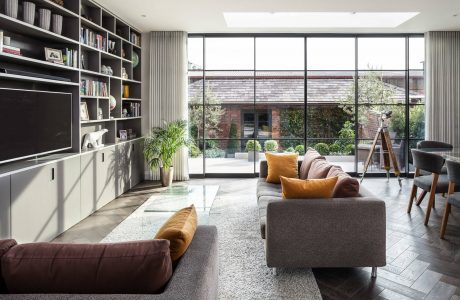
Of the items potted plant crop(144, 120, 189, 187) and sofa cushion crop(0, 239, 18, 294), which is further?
potted plant crop(144, 120, 189, 187)

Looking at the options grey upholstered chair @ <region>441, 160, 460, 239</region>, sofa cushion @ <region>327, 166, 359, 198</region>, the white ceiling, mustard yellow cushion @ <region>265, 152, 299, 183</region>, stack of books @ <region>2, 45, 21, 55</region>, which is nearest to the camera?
sofa cushion @ <region>327, 166, 359, 198</region>

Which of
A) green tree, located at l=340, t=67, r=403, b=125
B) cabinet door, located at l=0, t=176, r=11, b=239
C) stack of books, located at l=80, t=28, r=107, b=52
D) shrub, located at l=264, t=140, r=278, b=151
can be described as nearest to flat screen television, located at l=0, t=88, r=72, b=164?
cabinet door, located at l=0, t=176, r=11, b=239

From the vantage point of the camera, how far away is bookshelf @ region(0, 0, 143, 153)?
3.77 metres

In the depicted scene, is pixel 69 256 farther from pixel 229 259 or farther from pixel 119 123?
pixel 119 123

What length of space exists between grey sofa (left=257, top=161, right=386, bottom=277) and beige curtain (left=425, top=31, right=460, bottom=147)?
5049 mm

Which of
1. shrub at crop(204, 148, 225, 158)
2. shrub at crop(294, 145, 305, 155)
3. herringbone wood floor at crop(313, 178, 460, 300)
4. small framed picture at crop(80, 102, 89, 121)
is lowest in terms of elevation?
herringbone wood floor at crop(313, 178, 460, 300)

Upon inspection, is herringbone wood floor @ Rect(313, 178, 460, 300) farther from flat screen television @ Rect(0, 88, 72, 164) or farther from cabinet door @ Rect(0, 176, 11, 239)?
flat screen television @ Rect(0, 88, 72, 164)

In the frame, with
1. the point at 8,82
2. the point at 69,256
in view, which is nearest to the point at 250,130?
the point at 8,82

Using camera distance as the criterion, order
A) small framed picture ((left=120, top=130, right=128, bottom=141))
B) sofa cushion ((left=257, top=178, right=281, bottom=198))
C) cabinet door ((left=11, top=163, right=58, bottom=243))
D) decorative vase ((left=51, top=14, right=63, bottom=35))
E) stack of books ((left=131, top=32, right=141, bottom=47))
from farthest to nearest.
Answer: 1. stack of books ((left=131, top=32, right=141, bottom=47))
2. small framed picture ((left=120, top=130, right=128, bottom=141))
3. decorative vase ((left=51, top=14, right=63, bottom=35))
4. sofa cushion ((left=257, top=178, right=281, bottom=198))
5. cabinet door ((left=11, top=163, right=58, bottom=243))

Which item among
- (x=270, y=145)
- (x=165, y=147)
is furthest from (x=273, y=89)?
(x=165, y=147)

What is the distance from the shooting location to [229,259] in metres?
3.19

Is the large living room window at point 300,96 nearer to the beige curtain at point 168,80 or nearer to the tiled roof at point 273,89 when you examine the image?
the tiled roof at point 273,89

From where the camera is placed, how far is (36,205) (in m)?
3.46

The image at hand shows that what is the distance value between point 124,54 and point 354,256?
5.28 metres
